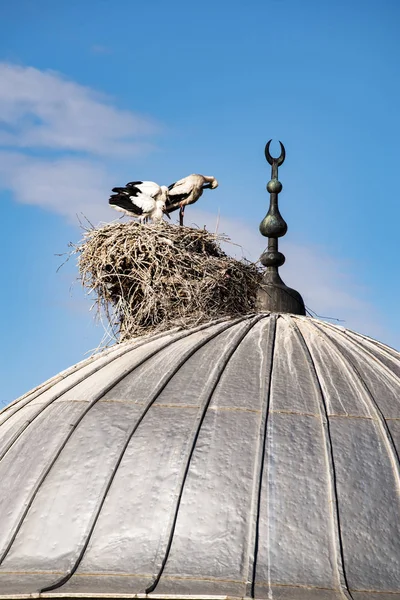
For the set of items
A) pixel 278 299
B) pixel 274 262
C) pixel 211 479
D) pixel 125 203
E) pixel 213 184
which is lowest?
pixel 211 479

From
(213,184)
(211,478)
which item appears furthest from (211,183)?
(211,478)

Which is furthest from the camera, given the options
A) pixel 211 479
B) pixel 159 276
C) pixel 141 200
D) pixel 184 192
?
pixel 184 192

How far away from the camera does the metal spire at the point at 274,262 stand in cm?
1395

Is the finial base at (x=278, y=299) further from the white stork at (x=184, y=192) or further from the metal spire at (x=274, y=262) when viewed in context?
the white stork at (x=184, y=192)

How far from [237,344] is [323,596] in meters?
3.58

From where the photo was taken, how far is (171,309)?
1318 centimetres

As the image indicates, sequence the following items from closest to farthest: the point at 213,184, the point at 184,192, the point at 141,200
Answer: the point at 141,200 < the point at 184,192 < the point at 213,184

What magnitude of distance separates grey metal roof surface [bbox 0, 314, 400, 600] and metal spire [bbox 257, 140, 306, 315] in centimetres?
175

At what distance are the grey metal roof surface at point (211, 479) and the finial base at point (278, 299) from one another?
5.58 ft

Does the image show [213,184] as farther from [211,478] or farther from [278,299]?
[211,478]

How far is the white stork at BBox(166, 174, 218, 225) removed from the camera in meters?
14.9

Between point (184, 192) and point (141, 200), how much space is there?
83 cm

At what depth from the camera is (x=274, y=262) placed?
1453 cm

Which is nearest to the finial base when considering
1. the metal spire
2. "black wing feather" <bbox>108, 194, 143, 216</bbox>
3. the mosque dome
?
the metal spire
